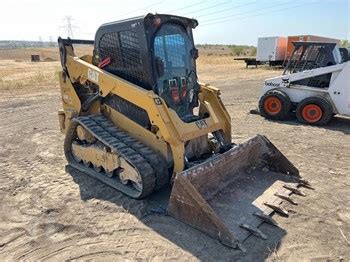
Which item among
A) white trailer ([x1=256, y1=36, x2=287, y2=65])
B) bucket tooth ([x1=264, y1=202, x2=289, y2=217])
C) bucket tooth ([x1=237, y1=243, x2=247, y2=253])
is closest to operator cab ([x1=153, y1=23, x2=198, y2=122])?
bucket tooth ([x1=264, y1=202, x2=289, y2=217])

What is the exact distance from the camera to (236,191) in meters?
4.63

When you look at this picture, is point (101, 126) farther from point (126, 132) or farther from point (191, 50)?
point (191, 50)

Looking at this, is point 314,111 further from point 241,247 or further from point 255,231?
point 241,247

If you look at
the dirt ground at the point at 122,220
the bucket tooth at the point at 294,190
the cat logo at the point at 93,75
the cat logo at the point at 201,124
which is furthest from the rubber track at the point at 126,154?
the bucket tooth at the point at 294,190

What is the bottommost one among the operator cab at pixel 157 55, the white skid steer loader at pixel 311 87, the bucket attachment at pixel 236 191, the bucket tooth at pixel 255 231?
the bucket tooth at pixel 255 231

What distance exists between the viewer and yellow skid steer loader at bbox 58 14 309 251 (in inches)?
165

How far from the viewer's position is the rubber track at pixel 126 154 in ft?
14.5

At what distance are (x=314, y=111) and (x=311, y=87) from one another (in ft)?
2.16

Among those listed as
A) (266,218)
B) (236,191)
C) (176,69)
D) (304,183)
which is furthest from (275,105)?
(266,218)

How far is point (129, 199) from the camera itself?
468 cm

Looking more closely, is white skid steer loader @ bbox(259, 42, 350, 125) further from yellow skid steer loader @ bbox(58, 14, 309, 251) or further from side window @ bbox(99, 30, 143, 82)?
side window @ bbox(99, 30, 143, 82)

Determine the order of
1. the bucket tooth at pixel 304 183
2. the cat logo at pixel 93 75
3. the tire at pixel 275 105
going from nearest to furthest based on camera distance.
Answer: the bucket tooth at pixel 304 183, the cat logo at pixel 93 75, the tire at pixel 275 105

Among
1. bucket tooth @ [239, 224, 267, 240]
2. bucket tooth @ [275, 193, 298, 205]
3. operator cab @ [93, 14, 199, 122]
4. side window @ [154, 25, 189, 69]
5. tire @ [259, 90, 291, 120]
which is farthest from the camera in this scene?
tire @ [259, 90, 291, 120]

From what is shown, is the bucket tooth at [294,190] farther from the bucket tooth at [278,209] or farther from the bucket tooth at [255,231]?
the bucket tooth at [255,231]
